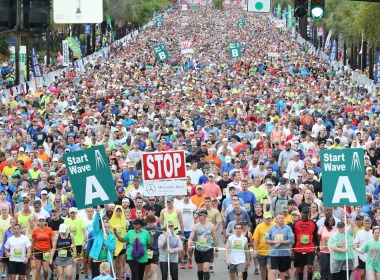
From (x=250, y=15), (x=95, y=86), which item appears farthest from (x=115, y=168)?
(x=250, y=15)

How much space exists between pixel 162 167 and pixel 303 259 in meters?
→ 2.44

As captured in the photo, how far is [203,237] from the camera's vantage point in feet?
56.7

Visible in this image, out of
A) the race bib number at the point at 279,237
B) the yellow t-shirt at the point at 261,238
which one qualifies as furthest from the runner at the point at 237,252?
the race bib number at the point at 279,237

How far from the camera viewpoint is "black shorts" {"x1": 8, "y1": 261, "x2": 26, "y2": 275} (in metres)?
17.2

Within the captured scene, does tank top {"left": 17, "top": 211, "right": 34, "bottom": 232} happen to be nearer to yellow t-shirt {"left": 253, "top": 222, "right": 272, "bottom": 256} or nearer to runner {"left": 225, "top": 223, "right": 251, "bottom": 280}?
runner {"left": 225, "top": 223, "right": 251, "bottom": 280}

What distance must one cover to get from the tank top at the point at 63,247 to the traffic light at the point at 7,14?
480cm

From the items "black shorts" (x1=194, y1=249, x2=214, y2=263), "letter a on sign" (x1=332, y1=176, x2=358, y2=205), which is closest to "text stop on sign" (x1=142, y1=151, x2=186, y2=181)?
"black shorts" (x1=194, y1=249, x2=214, y2=263)

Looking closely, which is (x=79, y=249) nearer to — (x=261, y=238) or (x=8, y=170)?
(x=261, y=238)

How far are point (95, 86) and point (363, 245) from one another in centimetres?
2857

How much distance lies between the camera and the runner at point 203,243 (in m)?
17.2

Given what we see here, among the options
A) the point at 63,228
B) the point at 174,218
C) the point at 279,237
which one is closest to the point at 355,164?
the point at 279,237

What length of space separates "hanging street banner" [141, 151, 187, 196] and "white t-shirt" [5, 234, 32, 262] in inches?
77.7

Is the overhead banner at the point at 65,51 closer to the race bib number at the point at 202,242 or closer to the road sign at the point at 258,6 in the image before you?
the road sign at the point at 258,6

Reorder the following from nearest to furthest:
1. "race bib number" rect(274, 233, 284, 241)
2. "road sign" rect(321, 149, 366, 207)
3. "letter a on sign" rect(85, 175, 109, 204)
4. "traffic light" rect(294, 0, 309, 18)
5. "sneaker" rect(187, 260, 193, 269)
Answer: "letter a on sign" rect(85, 175, 109, 204), "road sign" rect(321, 149, 366, 207), "race bib number" rect(274, 233, 284, 241), "traffic light" rect(294, 0, 309, 18), "sneaker" rect(187, 260, 193, 269)
